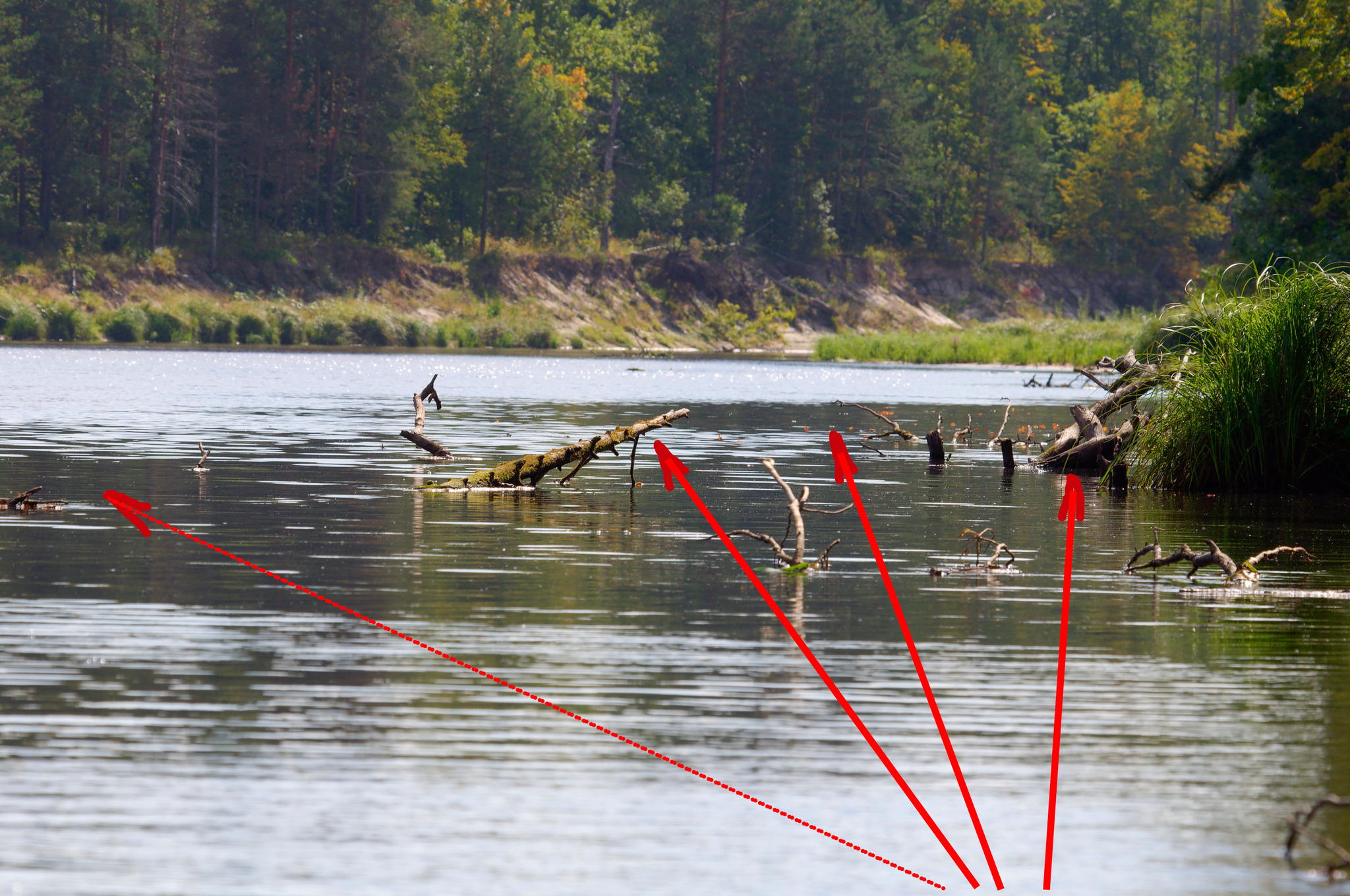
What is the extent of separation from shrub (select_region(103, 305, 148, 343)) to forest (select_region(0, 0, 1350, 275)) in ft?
21.5

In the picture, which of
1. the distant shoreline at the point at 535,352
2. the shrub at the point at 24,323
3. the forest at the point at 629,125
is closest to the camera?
the distant shoreline at the point at 535,352

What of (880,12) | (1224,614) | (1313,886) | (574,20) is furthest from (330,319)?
(1313,886)

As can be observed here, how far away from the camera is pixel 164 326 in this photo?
99.4 m

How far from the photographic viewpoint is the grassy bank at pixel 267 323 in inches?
3814

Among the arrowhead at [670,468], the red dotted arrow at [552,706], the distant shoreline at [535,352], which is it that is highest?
the distant shoreline at [535,352]

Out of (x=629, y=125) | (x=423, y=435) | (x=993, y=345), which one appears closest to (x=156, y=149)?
(x=629, y=125)

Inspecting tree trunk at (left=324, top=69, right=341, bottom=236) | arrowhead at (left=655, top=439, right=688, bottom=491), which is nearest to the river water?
arrowhead at (left=655, top=439, right=688, bottom=491)

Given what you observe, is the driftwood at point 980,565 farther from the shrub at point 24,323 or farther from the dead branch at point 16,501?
the shrub at point 24,323

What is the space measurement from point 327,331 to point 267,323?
12.3 ft

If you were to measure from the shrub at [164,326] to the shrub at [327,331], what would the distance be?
274 inches

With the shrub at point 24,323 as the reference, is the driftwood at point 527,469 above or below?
below

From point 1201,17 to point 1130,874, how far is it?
161 m

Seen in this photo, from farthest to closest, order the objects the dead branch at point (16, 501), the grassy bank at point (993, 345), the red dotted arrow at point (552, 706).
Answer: the grassy bank at point (993, 345) → the dead branch at point (16, 501) → the red dotted arrow at point (552, 706)

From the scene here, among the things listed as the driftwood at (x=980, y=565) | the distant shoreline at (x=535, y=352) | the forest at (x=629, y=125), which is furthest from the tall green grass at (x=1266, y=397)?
the forest at (x=629, y=125)
